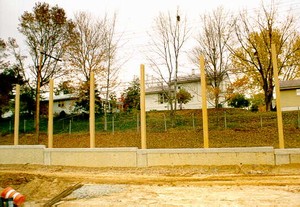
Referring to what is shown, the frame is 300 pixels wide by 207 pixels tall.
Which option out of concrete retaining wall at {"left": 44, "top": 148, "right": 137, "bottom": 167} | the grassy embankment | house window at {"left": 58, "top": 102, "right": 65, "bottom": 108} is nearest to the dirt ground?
concrete retaining wall at {"left": 44, "top": 148, "right": 137, "bottom": 167}

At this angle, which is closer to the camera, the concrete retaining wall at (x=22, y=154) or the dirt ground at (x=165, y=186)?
the dirt ground at (x=165, y=186)

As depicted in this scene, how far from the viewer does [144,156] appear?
9.20m

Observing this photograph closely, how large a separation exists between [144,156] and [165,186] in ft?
8.91

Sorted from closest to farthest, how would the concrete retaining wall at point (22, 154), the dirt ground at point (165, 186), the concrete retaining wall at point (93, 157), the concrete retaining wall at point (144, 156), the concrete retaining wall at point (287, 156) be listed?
the dirt ground at point (165, 186) < the concrete retaining wall at point (287, 156) < the concrete retaining wall at point (144, 156) < the concrete retaining wall at point (93, 157) < the concrete retaining wall at point (22, 154)

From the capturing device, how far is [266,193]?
17.8 ft

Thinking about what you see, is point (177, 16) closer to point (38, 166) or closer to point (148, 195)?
point (38, 166)

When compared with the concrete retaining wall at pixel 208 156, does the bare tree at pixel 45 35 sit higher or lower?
higher

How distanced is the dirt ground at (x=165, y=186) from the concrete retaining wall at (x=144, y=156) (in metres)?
0.27

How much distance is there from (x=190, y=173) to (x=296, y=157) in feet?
11.1

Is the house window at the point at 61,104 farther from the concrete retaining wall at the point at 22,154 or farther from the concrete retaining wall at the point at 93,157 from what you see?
the concrete retaining wall at the point at 93,157

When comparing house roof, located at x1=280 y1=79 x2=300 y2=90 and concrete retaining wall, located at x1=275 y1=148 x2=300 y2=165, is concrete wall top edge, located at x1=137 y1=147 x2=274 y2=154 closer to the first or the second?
concrete retaining wall, located at x1=275 y1=148 x2=300 y2=165

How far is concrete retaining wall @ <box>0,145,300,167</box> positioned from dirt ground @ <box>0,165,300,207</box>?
0.27 m

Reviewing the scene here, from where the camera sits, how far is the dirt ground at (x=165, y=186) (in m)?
5.15

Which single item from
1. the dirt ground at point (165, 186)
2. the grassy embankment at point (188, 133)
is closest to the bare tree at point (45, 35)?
the grassy embankment at point (188, 133)
